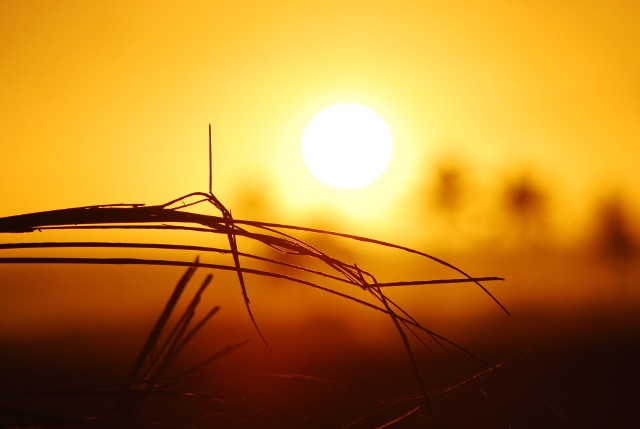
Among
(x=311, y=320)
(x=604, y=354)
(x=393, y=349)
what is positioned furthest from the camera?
(x=311, y=320)

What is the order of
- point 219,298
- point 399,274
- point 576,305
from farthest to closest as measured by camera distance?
point 399,274, point 576,305, point 219,298

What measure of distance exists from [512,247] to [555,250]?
11338 millimetres

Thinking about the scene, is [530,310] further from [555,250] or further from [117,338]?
[117,338]

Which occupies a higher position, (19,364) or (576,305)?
(19,364)

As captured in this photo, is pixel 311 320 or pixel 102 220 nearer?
pixel 102 220

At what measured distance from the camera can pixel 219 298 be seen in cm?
5241

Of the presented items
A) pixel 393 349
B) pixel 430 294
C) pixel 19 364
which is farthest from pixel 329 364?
pixel 430 294

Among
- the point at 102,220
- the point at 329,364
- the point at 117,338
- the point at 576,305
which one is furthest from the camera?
the point at 576,305

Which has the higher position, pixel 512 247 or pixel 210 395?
pixel 210 395

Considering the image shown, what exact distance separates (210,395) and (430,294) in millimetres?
63320

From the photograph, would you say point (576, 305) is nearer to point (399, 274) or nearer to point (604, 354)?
point (399, 274)

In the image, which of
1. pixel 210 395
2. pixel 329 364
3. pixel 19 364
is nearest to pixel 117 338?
pixel 19 364

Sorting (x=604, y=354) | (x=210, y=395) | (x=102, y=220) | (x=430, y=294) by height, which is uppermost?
(x=102, y=220)

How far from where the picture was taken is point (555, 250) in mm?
61188
